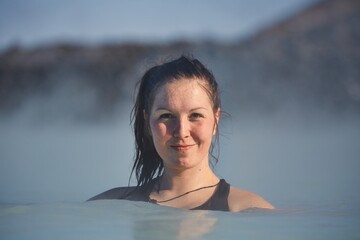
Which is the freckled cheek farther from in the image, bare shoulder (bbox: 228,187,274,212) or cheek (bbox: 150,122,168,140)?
bare shoulder (bbox: 228,187,274,212)

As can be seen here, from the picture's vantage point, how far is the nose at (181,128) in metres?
2.46

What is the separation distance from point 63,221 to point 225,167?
13.5 ft

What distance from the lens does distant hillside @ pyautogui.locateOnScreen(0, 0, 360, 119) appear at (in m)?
14.3

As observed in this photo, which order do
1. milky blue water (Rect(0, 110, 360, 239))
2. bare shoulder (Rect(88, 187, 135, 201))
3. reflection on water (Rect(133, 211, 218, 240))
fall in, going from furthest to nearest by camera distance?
bare shoulder (Rect(88, 187, 135, 201))
milky blue water (Rect(0, 110, 360, 239))
reflection on water (Rect(133, 211, 218, 240))

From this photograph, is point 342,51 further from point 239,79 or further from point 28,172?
point 28,172

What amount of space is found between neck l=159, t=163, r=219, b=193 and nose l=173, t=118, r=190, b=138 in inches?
8.0

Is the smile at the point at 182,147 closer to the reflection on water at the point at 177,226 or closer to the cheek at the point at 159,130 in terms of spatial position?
the cheek at the point at 159,130

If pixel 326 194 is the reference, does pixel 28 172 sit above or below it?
above

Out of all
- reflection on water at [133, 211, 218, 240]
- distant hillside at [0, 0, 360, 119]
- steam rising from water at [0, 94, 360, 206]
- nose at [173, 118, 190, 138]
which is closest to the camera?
reflection on water at [133, 211, 218, 240]

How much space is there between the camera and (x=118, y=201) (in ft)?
8.77

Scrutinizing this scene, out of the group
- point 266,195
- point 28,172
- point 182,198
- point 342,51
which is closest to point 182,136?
point 182,198

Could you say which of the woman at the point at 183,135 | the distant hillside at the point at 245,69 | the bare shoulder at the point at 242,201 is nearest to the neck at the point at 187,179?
the woman at the point at 183,135

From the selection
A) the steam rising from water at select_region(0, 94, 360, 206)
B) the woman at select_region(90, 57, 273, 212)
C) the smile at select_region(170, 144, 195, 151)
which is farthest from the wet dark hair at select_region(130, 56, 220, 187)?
the steam rising from water at select_region(0, 94, 360, 206)

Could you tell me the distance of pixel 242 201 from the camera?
2.61 metres
